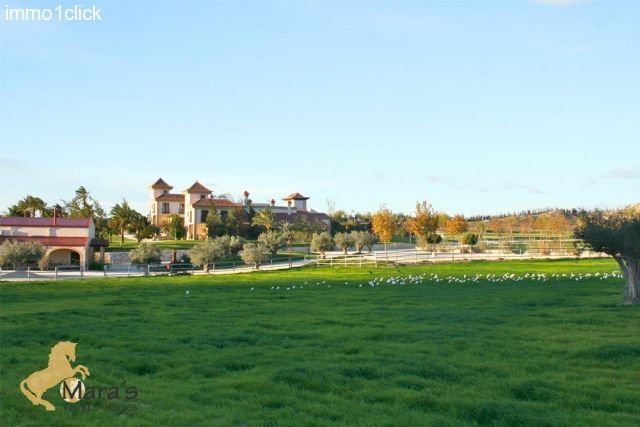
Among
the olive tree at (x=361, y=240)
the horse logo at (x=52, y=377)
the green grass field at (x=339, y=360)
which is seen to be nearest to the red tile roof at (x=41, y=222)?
the olive tree at (x=361, y=240)

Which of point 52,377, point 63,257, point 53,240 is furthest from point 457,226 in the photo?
point 52,377

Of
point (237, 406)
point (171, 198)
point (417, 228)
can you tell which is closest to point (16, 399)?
point (237, 406)

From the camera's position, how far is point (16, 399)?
32.0 ft

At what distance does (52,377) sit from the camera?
401 inches

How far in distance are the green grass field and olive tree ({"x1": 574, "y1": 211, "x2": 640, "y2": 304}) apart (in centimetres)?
93

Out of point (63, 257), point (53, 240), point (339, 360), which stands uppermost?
point (53, 240)

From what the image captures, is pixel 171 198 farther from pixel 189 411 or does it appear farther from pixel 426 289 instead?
pixel 189 411

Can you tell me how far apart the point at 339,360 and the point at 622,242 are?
14.5 metres

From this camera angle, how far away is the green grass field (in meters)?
9.39

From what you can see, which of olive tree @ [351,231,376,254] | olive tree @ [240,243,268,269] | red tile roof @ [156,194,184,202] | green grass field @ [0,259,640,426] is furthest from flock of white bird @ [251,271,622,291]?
red tile roof @ [156,194,184,202]

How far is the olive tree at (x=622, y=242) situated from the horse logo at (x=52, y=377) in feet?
61.0

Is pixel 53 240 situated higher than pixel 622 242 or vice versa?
pixel 53 240

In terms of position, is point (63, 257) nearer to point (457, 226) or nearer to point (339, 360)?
point (457, 226)

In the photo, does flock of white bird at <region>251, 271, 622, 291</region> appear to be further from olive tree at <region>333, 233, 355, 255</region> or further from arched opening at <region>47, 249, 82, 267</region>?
olive tree at <region>333, 233, 355, 255</region>
